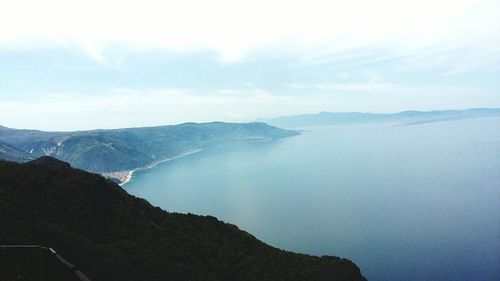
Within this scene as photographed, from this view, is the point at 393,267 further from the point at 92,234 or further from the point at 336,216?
the point at 92,234

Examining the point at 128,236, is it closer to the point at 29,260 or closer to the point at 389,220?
the point at 29,260

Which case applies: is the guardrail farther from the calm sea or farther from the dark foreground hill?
the calm sea

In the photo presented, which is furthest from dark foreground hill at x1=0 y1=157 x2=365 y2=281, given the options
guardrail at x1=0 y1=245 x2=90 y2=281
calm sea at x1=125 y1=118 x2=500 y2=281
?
guardrail at x1=0 y1=245 x2=90 y2=281

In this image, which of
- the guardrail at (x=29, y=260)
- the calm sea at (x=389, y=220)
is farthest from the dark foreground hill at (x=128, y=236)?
the guardrail at (x=29, y=260)

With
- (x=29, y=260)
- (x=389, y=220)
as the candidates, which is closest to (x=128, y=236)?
(x=29, y=260)

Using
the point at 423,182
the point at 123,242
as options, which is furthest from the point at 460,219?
the point at 123,242

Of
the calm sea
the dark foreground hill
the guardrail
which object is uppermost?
the guardrail

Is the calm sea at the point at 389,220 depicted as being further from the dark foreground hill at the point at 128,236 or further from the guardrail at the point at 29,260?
the guardrail at the point at 29,260

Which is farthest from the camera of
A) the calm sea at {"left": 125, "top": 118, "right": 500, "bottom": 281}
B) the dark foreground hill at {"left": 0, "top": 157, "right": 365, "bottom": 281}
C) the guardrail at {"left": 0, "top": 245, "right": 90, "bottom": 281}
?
the calm sea at {"left": 125, "top": 118, "right": 500, "bottom": 281}
